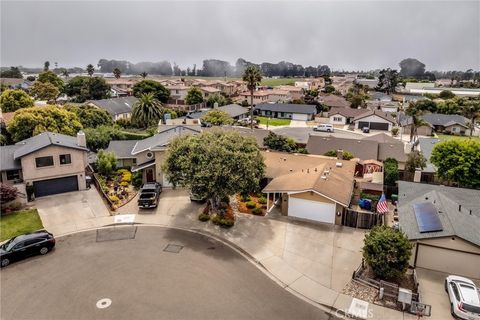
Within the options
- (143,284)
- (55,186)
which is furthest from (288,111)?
(143,284)

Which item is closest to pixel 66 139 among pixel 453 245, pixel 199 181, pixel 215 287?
pixel 199 181

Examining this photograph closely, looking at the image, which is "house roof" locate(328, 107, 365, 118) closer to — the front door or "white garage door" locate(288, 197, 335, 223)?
the front door

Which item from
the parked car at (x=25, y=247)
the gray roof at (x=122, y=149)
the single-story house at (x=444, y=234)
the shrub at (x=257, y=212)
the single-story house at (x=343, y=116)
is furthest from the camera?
the single-story house at (x=343, y=116)

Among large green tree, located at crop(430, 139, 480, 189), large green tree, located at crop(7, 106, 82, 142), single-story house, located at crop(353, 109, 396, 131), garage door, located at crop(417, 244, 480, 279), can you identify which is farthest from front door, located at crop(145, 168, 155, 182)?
single-story house, located at crop(353, 109, 396, 131)

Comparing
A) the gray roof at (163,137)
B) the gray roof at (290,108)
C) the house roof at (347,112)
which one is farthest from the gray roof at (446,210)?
the gray roof at (290,108)

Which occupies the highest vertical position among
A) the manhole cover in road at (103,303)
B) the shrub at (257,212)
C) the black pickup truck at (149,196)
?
the black pickup truck at (149,196)

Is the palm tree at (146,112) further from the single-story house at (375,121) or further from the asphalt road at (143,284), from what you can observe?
the single-story house at (375,121)

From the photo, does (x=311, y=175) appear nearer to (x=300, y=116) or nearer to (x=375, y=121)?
(x=375, y=121)
